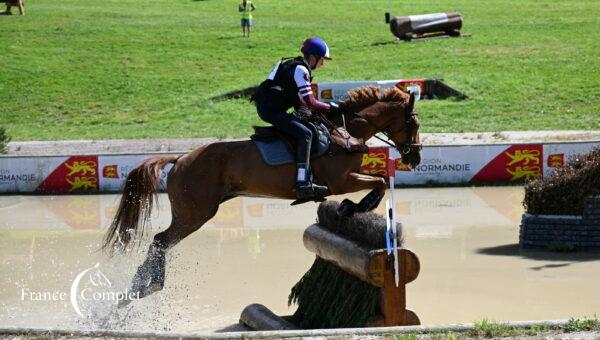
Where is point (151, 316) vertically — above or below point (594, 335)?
below

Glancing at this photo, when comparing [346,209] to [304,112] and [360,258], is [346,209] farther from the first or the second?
[304,112]

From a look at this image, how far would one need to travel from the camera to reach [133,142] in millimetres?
22766

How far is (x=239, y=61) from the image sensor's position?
107 ft

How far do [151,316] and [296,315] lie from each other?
1.52 m

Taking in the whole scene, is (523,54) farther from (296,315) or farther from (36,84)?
(296,315)

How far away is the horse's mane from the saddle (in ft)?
1.36

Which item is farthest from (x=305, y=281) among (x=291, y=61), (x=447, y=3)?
(x=447, y=3)

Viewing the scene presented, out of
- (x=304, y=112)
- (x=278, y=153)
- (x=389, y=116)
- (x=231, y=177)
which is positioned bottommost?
(x=231, y=177)

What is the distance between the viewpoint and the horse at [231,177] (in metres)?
9.73

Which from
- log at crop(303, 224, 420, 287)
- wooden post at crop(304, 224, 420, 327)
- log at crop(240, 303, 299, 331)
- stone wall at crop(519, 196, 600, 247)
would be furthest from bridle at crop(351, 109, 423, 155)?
stone wall at crop(519, 196, 600, 247)

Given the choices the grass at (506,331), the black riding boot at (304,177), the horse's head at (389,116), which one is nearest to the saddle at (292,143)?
the black riding boot at (304,177)

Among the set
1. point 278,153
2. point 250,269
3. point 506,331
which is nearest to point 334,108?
point 278,153

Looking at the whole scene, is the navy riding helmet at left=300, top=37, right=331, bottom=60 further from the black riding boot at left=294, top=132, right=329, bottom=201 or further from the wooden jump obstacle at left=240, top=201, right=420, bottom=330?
the wooden jump obstacle at left=240, top=201, right=420, bottom=330

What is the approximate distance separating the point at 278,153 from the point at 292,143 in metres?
0.18
